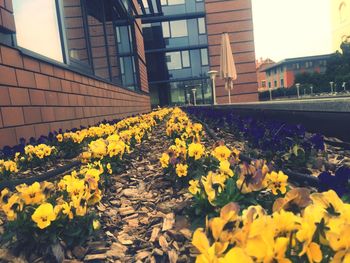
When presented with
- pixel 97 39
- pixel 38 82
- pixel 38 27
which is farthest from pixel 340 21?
pixel 38 82

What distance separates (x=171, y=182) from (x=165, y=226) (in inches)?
37.1

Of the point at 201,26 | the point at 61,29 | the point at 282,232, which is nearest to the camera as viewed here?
the point at 282,232

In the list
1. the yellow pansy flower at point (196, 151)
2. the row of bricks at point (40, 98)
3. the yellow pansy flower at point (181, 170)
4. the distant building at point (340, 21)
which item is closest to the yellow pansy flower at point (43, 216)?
the yellow pansy flower at point (181, 170)

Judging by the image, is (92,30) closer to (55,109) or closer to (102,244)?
(55,109)

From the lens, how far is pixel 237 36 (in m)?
26.9

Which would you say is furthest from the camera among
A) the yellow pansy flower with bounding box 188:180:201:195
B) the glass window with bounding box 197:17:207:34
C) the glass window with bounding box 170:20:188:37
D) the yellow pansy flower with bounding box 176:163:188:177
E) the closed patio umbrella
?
the glass window with bounding box 170:20:188:37

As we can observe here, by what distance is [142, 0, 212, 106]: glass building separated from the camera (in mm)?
28078

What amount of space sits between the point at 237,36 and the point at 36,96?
2442cm

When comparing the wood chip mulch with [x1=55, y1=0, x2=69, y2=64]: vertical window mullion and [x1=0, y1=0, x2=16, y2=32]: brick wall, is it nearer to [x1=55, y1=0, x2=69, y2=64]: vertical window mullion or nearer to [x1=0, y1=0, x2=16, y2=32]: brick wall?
[x1=0, y1=0, x2=16, y2=32]: brick wall

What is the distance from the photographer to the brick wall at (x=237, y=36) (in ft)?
87.8

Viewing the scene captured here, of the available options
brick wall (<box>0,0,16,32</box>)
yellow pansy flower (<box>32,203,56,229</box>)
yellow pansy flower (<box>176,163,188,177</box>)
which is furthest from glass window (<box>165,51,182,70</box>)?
yellow pansy flower (<box>32,203,56,229</box>)

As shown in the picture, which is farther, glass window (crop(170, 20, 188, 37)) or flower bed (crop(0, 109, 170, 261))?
glass window (crop(170, 20, 188, 37))

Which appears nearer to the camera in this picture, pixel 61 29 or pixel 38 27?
pixel 38 27

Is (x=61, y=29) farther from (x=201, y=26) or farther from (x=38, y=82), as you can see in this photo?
(x=201, y=26)
